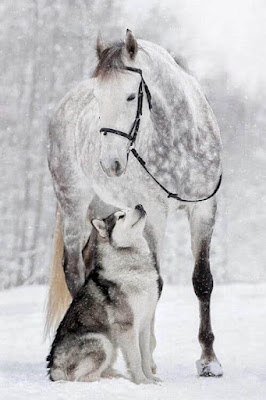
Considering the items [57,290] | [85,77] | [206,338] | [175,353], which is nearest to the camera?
[206,338]

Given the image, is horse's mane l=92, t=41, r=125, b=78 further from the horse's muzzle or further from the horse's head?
the horse's muzzle

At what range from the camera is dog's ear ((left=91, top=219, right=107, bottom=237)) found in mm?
5367

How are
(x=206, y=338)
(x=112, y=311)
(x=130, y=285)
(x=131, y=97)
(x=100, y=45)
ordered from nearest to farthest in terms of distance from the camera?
(x=112, y=311)
(x=130, y=285)
(x=131, y=97)
(x=100, y=45)
(x=206, y=338)

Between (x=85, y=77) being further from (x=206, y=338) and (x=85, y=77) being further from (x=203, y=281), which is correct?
(x=206, y=338)

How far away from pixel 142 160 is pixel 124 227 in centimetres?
81


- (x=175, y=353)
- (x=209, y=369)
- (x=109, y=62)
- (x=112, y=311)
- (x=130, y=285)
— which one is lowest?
(x=175, y=353)

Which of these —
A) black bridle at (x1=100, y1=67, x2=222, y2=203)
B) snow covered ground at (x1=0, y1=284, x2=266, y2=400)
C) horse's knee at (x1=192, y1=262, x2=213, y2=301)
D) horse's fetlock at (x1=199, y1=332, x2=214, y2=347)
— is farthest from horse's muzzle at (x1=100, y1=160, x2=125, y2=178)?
horse's fetlock at (x1=199, y1=332, x2=214, y2=347)

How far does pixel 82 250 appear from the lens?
7301mm

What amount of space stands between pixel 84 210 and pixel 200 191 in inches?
53.5

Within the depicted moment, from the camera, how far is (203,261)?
21.5ft

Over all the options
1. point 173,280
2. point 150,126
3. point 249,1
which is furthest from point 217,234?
point 150,126

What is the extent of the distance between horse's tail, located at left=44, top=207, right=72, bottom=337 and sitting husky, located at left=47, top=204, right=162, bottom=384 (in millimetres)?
1793

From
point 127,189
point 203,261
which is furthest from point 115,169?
point 203,261

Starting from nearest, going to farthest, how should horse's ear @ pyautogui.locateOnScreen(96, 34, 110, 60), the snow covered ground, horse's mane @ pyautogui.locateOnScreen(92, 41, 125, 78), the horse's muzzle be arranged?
1. the snow covered ground
2. the horse's muzzle
3. horse's mane @ pyautogui.locateOnScreen(92, 41, 125, 78)
4. horse's ear @ pyautogui.locateOnScreen(96, 34, 110, 60)
